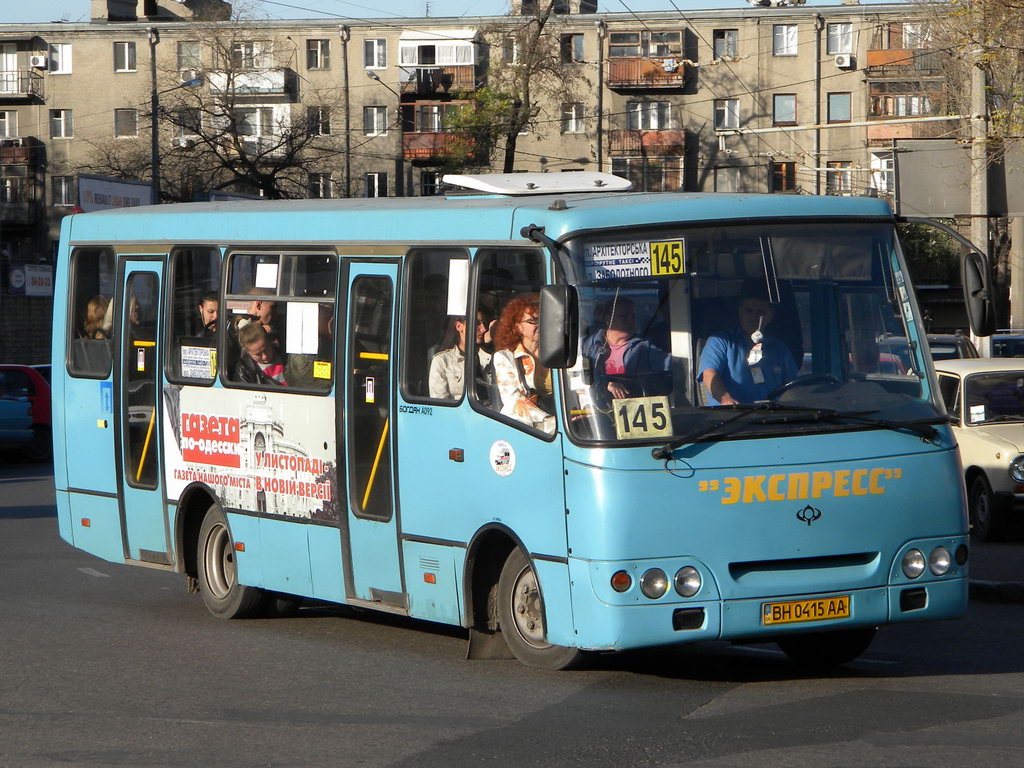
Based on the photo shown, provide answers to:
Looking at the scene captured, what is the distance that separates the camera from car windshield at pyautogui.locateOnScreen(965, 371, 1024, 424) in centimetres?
1612

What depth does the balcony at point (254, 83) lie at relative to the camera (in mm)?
66000

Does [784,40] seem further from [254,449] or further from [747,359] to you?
[747,359]

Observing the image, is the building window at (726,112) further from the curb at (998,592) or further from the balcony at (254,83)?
the curb at (998,592)

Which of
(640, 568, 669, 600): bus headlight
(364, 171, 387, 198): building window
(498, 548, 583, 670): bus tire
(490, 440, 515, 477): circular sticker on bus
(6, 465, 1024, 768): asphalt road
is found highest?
(364, 171, 387, 198): building window

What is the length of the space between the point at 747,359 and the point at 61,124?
7109cm

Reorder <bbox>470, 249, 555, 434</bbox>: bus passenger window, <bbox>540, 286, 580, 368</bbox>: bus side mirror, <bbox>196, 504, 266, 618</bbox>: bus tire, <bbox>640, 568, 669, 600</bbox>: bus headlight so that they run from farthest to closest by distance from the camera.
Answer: <bbox>196, 504, 266, 618</bbox>: bus tire → <bbox>470, 249, 555, 434</bbox>: bus passenger window → <bbox>640, 568, 669, 600</bbox>: bus headlight → <bbox>540, 286, 580, 368</bbox>: bus side mirror

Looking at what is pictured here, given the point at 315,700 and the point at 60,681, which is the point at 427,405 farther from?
the point at 60,681

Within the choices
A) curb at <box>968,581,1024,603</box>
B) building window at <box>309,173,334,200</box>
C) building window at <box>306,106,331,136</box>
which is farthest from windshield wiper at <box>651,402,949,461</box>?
building window at <box>306,106,331,136</box>

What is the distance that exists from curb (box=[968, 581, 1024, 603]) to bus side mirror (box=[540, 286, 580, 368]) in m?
5.62

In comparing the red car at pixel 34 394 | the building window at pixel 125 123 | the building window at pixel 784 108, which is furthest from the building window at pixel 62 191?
the red car at pixel 34 394

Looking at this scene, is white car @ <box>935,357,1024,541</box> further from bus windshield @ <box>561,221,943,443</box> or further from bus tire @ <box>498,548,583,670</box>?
bus tire @ <box>498,548,583,670</box>

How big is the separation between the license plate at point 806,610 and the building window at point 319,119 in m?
61.4

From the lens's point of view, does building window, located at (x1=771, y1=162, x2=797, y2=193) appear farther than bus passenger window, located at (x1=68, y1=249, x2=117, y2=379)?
Yes

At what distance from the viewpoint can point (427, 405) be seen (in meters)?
9.27
